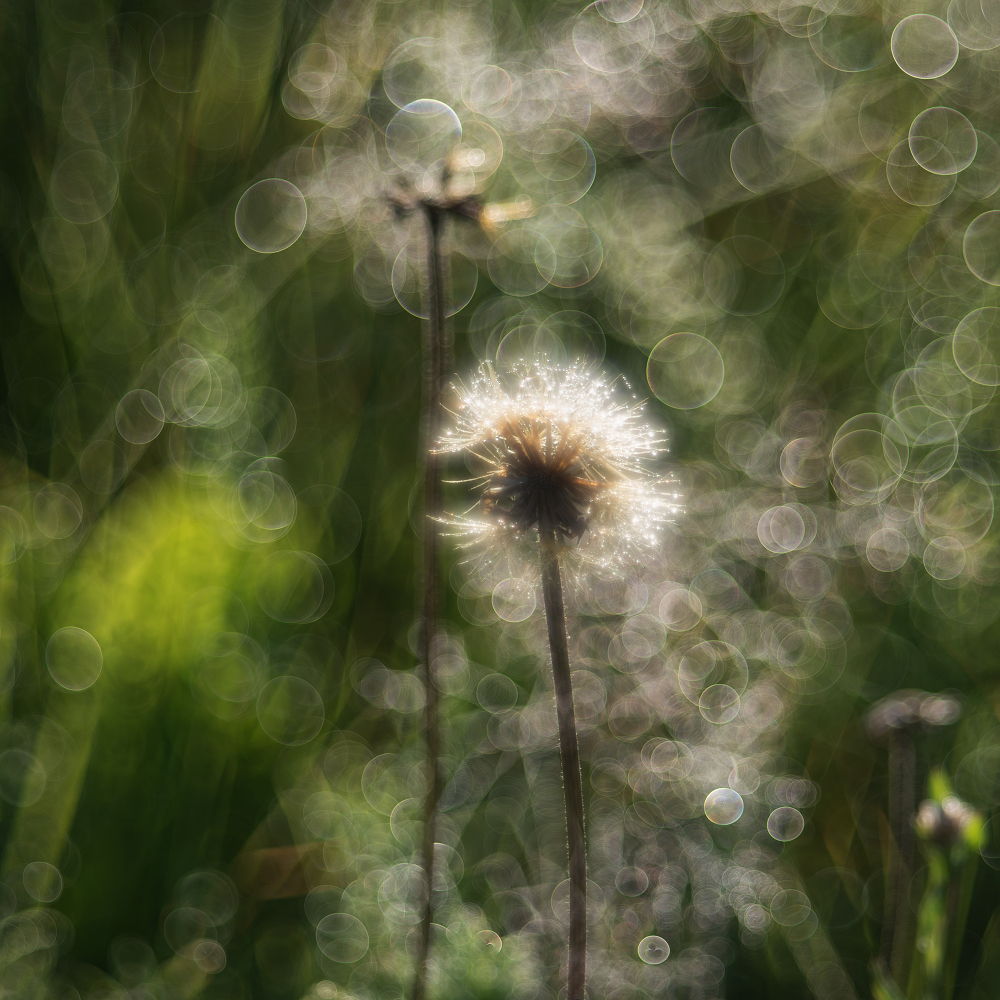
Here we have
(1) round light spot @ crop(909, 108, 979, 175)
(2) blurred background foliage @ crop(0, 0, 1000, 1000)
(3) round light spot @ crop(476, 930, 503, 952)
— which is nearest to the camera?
(3) round light spot @ crop(476, 930, 503, 952)

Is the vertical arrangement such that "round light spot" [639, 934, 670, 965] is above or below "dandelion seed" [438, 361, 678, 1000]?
below

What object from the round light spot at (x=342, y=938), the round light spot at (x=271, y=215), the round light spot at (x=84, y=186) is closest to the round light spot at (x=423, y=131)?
the round light spot at (x=271, y=215)

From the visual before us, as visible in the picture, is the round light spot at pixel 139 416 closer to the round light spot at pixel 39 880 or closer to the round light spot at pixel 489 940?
the round light spot at pixel 39 880

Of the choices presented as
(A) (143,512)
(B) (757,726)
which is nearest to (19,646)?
(A) (143,512)

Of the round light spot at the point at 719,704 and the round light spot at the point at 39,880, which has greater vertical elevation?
the round light spot at the point at 719,704

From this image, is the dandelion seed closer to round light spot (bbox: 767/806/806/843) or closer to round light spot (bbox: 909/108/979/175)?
round light spot (bbox: 767/806/806/843)

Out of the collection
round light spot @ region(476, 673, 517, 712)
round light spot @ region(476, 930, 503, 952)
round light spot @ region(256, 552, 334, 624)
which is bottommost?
round light spot @ region(476, 930, 503, 952)

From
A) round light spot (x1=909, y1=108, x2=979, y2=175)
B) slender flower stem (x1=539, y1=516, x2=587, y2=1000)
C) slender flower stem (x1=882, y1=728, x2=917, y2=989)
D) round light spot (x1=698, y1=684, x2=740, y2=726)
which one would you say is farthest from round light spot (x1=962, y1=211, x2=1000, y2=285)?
slender flower stem (x1=539, y1=516, x2=587, y2=1000)
